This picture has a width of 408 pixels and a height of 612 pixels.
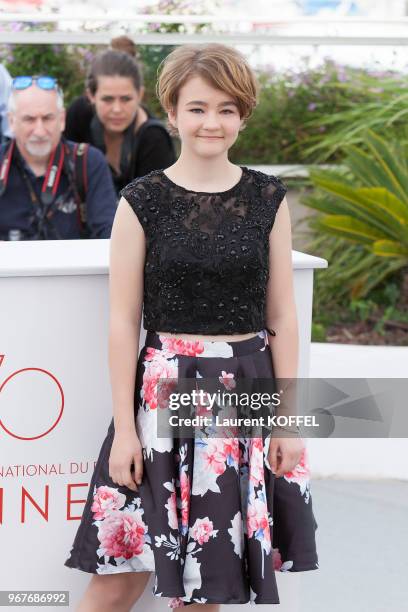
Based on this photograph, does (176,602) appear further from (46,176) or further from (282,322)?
(46,176)

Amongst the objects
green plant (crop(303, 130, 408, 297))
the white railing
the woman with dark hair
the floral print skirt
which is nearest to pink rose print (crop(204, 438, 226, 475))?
the floral print skirt

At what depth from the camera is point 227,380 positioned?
2.49m

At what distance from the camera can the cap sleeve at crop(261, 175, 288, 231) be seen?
8.25 feet

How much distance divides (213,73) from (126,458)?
84 centimetres

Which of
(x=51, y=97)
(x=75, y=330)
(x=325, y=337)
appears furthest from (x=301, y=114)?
(x=75, y=330)

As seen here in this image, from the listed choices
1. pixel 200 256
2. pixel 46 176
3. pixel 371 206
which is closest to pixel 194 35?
pixel 371 206

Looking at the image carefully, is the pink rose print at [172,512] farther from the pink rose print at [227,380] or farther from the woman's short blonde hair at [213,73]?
the woman's short blonde hair at [213,73]

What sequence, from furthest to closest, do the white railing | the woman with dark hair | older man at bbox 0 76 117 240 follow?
the white railing
the woman with dark hair
older man at bbox 0 76 117 240

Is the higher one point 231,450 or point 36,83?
point 36,83

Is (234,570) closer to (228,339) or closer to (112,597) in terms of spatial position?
(112,597)

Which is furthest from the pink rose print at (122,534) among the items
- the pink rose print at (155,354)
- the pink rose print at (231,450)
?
the pink rose print at (155,354)

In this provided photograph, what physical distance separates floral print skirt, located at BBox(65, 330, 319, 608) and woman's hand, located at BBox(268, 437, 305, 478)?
0.7 inches

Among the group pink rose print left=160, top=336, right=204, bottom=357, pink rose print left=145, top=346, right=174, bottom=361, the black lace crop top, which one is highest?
the black lace crop top

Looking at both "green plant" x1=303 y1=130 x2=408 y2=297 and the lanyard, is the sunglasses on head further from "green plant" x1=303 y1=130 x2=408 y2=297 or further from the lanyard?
"green plant" x1=303 y1=130 x2=408 y2=297
